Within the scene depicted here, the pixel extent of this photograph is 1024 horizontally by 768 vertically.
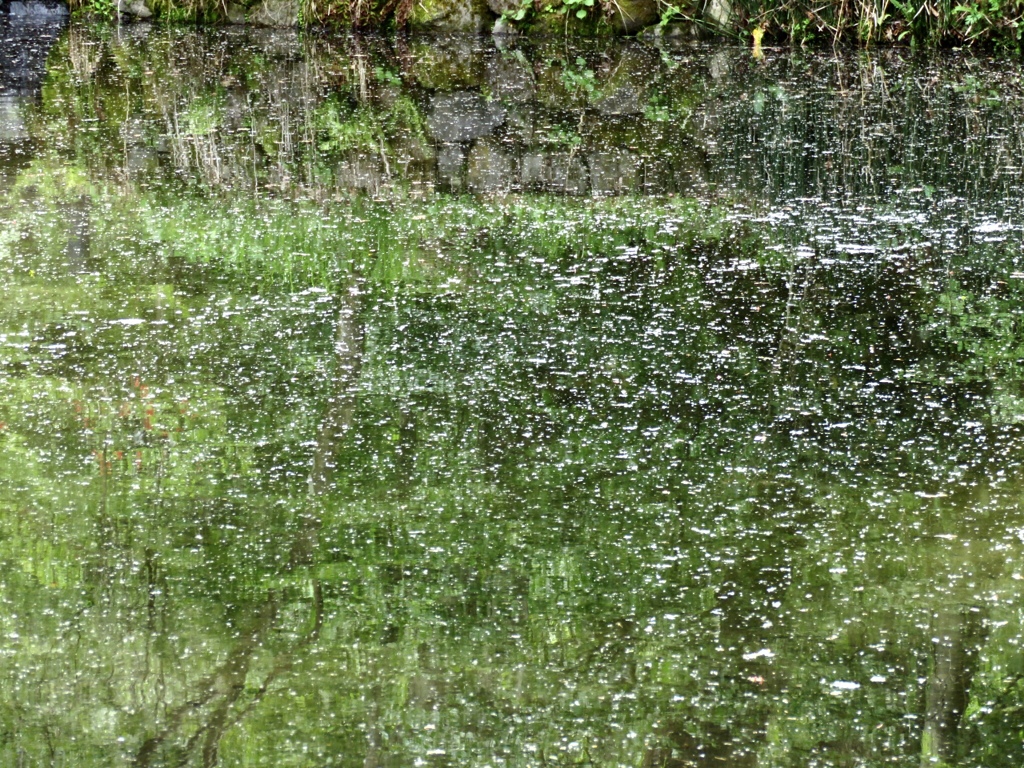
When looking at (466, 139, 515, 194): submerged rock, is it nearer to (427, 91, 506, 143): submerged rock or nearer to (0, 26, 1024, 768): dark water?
(0, 26, 1024, 768): dark water

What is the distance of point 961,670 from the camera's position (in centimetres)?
279

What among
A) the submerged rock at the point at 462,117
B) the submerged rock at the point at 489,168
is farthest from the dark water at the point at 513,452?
the submerged rock at the point at 462,117

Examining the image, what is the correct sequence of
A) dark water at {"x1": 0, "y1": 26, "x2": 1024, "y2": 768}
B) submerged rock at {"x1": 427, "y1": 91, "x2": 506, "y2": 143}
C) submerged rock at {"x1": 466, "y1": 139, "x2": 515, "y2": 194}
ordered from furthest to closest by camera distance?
submerged rock at {"x1": 427, "y1": 91, "x2": 506, "y2": 143}, submerged rock at {"x1": 466, "y1": 139, "x2": 515, "y2": 194}, dark water at {"x1": 0, "y1": 26, "x2": 1024, "y2": 768}

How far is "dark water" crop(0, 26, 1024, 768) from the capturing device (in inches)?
107

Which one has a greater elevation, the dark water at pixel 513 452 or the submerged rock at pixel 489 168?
the submerged rock at pixel 489 168

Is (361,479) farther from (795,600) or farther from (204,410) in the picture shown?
(795,600)

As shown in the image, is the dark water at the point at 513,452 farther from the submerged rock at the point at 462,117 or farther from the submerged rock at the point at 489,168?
the submerged rock at the point at 462,117

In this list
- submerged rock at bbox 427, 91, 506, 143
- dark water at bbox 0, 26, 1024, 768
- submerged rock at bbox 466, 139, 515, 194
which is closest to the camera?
dark water at bbox 0, 26, 1024, 768

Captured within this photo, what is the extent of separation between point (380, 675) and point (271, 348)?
1.88 meters

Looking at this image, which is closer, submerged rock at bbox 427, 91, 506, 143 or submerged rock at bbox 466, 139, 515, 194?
submerged rock at bbox 466, 139, 515, 194

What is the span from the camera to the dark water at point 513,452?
8.90ft

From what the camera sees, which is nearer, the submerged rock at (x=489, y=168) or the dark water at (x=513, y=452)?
the dark water at (x=513, y=452)

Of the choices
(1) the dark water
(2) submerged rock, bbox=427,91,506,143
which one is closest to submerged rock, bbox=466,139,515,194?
(1) the dark water

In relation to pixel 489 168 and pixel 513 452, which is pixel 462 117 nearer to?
pixel 489 168
